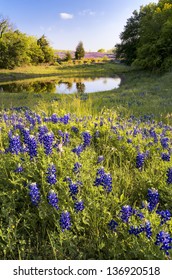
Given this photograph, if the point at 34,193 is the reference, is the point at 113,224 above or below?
below

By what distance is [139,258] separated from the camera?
7.84 feet

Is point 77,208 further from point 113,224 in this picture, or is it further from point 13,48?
point 13,48

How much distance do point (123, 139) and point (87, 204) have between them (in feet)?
6.89

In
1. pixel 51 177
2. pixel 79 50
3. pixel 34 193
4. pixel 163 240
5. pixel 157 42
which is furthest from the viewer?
pixel 79 50

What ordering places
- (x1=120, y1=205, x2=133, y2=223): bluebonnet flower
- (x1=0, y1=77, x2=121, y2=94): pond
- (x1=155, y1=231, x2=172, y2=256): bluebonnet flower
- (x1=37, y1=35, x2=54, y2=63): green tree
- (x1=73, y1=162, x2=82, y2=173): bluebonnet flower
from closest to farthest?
(x1=155, y1=231, x2=172, y2=256): bluebonnet flower
(x1=120, y1=205, x2=133, y2=223): bluebonnet flower
(x1=73, y1=162, x2=82, y2=173): bluebonnet flower
(x1=0, y1=77, x2=121, y2=94): pond
(x1=37, y1=35, x2=54, y2=63): green tree

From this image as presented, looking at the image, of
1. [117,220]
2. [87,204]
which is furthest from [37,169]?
[117,220]

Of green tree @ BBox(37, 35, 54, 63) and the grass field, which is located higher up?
green tree @ BBox(37, 35, 54, 63)

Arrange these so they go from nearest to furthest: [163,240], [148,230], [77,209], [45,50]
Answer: [163,240]
[148,230]
[77,209]
[45,50]

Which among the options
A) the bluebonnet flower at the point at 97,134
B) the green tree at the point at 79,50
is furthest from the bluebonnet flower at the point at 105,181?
the green tree at the point at 79,50

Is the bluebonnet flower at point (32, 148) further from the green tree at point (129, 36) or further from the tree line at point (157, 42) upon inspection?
the green tree at point (129, 36)

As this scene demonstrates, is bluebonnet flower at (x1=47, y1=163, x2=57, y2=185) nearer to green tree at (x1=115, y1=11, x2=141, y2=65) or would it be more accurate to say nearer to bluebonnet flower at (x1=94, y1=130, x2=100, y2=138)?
bluebonnet flower at (x1=94, y1=130, x2=100, y2=138)

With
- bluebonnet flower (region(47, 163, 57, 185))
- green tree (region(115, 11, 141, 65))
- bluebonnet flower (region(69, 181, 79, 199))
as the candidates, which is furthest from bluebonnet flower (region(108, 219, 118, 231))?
green tree (region(115, 11, 141, 65))

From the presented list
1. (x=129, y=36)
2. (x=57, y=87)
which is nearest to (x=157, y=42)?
(x=57, y=87)

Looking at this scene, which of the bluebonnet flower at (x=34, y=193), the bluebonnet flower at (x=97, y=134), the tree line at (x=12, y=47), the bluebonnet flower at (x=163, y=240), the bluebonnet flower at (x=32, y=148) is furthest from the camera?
the tree line at (x=12, y=47)
